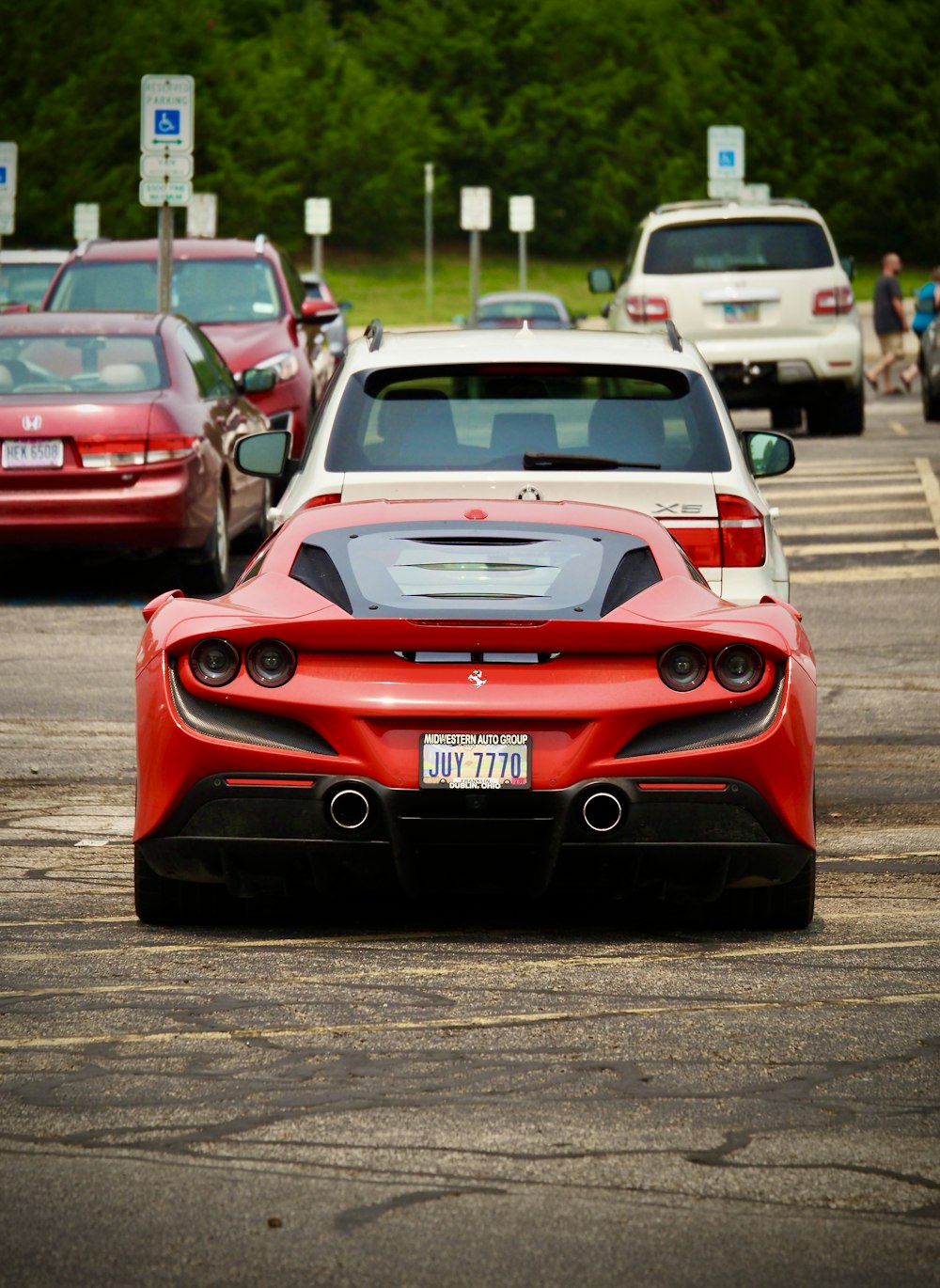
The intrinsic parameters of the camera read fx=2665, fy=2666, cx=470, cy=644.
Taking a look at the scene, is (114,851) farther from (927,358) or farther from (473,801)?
(927,358)

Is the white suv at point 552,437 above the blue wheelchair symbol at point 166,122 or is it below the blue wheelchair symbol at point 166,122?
below

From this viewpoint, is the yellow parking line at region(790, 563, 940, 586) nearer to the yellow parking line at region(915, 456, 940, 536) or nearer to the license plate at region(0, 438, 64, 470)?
the yellow parking line at region(915, 456, 940, 536)

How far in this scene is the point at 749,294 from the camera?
24172 millimetres

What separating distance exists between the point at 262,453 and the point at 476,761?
3.74 m


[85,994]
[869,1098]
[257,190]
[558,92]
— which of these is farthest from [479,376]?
[558,92]

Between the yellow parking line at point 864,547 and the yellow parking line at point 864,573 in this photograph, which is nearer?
the yellow parking line at point 864,573

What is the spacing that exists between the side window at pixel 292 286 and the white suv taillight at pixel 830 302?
4.74 m

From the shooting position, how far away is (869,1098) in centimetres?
531

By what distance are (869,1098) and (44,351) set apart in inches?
442

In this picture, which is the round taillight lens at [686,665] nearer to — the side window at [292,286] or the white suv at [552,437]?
the white suv at [552,437]

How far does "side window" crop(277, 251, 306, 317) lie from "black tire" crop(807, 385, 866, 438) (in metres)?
5.45

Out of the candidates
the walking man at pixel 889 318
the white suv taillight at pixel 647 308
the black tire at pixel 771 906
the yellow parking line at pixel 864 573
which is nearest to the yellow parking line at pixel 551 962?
the black tire at pixel 771 906

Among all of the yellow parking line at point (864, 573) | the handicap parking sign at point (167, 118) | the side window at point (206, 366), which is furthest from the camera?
the handicap parking sign at point (167, 118)

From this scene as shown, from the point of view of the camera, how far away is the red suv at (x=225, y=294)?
21.0m
